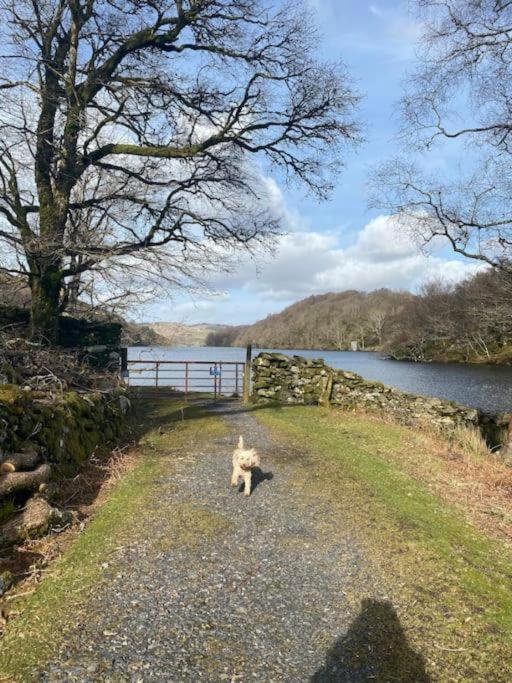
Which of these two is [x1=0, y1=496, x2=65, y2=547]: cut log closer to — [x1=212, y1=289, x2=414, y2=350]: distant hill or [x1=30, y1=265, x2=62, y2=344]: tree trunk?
[x1=30, y1=265, x2=62, y2=344]: tree trunk

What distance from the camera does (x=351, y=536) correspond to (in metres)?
5.94

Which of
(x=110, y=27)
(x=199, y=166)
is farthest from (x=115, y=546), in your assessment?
(x=110, y=27)

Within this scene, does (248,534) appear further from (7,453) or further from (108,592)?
(7,453)

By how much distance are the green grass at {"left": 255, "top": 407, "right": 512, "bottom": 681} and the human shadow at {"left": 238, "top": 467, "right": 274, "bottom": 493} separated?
Result: 667 mm

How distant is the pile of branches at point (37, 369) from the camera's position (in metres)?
8.50

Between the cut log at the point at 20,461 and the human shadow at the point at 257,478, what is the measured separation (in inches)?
116

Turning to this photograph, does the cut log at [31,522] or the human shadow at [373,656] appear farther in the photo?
the cut log at [31,522]

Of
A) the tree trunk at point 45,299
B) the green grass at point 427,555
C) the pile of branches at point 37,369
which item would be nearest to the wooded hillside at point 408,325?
the green grass at point 427,555

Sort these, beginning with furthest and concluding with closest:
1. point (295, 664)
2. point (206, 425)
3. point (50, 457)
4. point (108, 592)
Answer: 1. point (206, 425)
2. point (50, 457)
3. point (108, 592)
4. point (295, 664)

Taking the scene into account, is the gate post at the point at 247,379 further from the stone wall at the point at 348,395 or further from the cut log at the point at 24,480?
the cut log at the point at 24,480

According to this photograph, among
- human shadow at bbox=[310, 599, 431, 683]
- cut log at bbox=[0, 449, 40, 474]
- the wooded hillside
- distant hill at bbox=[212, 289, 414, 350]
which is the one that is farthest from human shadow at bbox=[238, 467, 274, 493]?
distant hill at bbox=[212, 289, 414, 350]

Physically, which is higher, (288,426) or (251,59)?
(251,59)

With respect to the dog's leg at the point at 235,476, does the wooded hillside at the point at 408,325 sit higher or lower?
higher

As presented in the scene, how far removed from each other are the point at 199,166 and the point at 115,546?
41.5 ft
